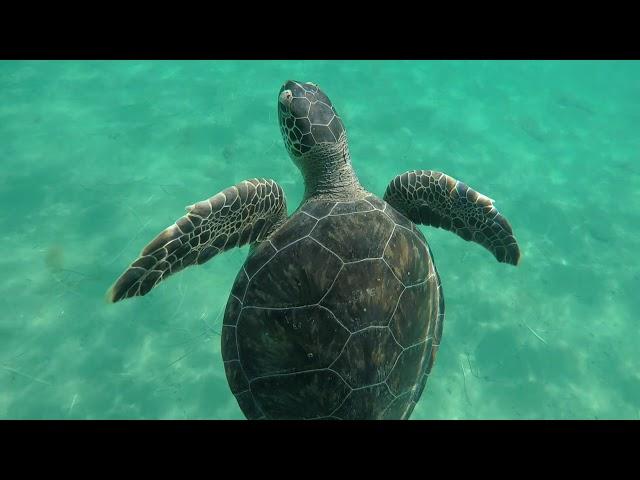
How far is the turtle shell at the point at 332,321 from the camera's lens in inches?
102

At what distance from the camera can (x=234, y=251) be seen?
6078 millimetres

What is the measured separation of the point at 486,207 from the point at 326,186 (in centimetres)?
150

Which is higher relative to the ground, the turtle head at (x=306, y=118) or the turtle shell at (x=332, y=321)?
the turtle head at (x=306, y=118)

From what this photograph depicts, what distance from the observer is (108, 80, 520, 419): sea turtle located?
8.54 feet

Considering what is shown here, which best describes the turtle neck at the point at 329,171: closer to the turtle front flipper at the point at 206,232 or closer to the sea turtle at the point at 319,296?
the sea turtle at the point at 319,296

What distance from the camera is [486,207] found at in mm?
3619

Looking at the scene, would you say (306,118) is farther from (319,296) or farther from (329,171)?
(319,296)

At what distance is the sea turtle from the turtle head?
0.59 meters

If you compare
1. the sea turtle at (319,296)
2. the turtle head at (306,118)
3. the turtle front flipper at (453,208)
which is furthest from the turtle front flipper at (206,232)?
the turtle front flipper at (453,208)

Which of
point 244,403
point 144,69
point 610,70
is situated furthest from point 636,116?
point 244,403

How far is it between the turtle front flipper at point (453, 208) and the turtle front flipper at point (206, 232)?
124 centimetres

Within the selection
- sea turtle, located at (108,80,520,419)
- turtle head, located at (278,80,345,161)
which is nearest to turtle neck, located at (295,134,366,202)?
turtle head, located at (278,80,345,161)

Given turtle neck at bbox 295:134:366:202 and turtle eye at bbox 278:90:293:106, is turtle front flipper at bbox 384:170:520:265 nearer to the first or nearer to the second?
turtle neck at bbox 295:134:366:202

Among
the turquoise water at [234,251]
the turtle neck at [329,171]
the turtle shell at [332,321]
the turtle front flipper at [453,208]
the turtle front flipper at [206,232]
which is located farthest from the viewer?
the turquoise water at [234,251]
